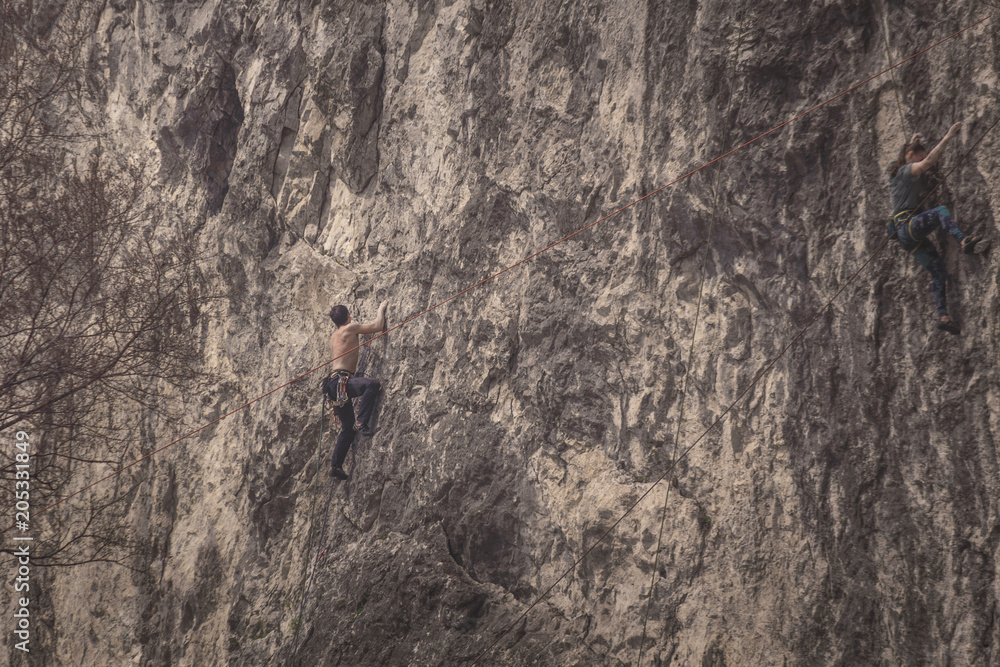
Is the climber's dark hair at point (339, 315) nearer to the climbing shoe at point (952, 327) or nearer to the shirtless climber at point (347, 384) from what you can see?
the shirtless climber at point (347, 384)

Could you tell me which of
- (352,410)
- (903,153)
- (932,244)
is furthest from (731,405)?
(352,410)

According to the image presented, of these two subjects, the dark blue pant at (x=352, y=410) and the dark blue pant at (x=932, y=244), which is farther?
the dark blue pant at (x=352, y=410)

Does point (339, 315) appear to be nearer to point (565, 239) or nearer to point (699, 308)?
point (565, 239)

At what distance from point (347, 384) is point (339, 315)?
716 millimetres

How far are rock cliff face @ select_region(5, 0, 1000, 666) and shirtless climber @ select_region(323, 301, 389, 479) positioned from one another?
0.24 meters

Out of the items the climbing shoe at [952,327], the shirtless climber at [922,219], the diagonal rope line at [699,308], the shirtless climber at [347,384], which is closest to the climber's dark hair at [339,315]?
the shirtless climber at [347,384]

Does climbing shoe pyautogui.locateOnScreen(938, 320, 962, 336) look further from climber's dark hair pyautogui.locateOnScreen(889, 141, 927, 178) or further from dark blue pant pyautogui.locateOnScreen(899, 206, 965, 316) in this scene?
climber's dark hair pyautogui.locateOnScreen(889, 141, 927, 178)

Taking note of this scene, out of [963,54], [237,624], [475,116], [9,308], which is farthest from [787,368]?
[9,308]

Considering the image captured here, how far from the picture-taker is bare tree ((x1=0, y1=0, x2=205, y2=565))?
27.5ft

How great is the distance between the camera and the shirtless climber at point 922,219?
371cm

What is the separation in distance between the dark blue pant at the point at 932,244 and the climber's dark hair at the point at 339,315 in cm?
497

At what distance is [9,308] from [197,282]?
83.8 inches

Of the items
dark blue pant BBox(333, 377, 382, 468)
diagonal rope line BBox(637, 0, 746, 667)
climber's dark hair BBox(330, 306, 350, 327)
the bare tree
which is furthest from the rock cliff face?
the bare tree

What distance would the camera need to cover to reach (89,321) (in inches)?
372
